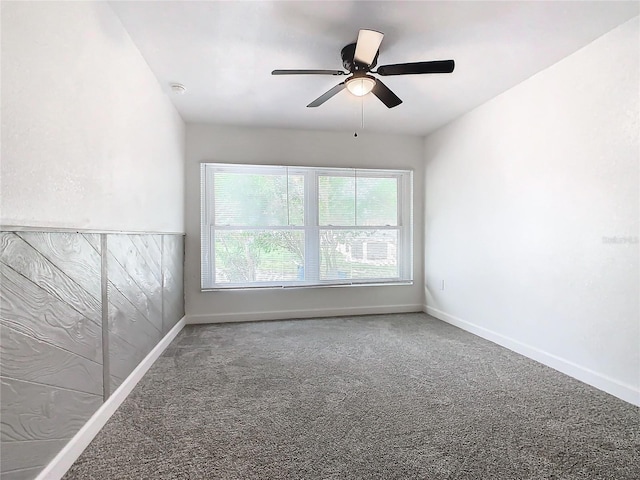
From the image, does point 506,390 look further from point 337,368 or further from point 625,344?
point 337,368

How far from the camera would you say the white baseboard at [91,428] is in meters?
1.42

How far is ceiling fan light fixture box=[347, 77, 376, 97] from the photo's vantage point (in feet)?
8.06

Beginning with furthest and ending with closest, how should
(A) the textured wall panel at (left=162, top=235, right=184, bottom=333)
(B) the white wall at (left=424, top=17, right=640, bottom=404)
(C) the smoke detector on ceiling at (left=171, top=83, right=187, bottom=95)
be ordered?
(A) the textured wall panel at (left=162, top=235, right=184, bottom=333)
(C) the smoke detector on ceiling at (left=171, top=83, right=187, bottom=95)
(B) the white wall at (left=424, top=17, right=640, bottom=404)

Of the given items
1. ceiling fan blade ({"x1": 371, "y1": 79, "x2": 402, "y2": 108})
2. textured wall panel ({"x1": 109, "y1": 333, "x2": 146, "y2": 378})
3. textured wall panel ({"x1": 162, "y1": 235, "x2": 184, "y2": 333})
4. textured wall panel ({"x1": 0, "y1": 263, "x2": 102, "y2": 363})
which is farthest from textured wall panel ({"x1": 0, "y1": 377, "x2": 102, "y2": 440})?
ceiling fan blade ({"x1": 371, "y1": 79, "x2": 402, "y2": 108})

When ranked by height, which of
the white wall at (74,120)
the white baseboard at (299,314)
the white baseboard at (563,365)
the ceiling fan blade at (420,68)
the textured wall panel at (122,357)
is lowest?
the white baseboard at (563,365)

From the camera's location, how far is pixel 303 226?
437 centimetres

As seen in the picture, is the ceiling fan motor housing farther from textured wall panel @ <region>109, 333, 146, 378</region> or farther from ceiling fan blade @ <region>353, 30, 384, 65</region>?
textured wall panel @ <region>109, 333, 146, 378</region>

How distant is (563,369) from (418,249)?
229 cm

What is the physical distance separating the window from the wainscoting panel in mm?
1842

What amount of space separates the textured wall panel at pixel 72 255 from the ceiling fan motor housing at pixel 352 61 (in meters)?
1.96

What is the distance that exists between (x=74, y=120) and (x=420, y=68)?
1.96m

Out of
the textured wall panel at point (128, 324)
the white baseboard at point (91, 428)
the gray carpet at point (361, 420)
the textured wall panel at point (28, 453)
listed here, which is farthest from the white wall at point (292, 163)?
the textured wall panel at point (28, 453)

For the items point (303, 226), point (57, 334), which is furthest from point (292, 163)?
point (57, 334)

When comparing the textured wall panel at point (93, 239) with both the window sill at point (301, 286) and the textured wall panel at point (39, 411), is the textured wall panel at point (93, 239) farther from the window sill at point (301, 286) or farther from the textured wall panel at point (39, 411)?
the window sill at point (301, 286)
